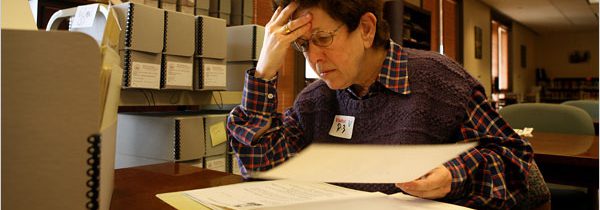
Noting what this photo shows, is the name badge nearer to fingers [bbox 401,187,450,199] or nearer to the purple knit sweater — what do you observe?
the purple knit sweater

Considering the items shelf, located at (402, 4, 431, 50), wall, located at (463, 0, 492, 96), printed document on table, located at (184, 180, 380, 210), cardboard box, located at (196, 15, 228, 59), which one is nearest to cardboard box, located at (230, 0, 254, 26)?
cardboard box, located at (196, 15, 228, 59)

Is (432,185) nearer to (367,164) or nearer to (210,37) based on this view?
(367,164)

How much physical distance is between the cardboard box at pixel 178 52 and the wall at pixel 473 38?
6127mm

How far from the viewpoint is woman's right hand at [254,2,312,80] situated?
99 cm

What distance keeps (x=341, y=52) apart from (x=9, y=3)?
61cm

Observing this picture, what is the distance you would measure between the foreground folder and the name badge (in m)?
0.68

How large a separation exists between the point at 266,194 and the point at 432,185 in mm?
287

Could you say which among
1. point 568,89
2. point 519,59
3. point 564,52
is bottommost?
point 568,89

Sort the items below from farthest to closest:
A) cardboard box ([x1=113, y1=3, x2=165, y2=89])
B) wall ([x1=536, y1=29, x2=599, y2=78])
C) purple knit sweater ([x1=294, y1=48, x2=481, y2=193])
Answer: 1. wall ([x1=536, y1=29, x2=599, y2=78])
2. cardboard box ([x1=113, y1=3, x2=165, y2=89])
3. purple knit sweater ([x1=294, y1=48, x2=481, y2=193])

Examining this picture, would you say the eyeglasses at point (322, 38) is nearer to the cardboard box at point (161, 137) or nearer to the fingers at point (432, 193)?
the fingers at point (432, 193)

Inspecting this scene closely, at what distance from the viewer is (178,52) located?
180cm

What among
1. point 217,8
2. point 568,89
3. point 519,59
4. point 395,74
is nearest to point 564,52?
point 568,89

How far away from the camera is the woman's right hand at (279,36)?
995 millimetres

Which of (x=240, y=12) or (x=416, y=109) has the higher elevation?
(x=240, y=12)
